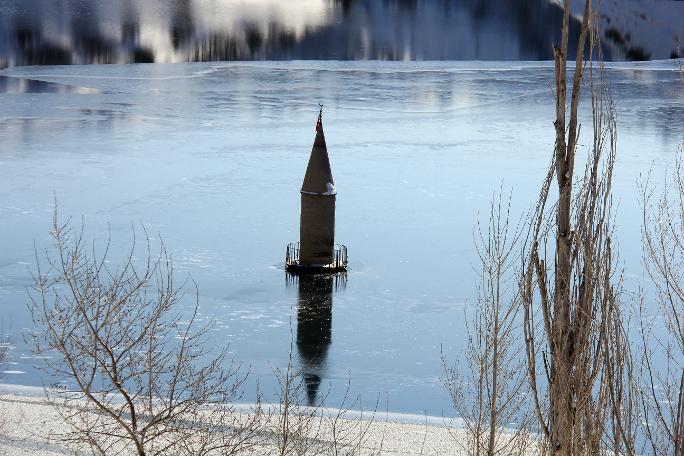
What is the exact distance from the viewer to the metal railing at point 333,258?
40.4 metres

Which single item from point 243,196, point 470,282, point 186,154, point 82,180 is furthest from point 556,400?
point 186,154

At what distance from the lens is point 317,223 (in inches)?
1571

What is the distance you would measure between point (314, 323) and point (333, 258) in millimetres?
6392

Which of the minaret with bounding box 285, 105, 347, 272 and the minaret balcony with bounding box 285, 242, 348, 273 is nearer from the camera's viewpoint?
the minaret with bounding box 285, 105, 347, 272

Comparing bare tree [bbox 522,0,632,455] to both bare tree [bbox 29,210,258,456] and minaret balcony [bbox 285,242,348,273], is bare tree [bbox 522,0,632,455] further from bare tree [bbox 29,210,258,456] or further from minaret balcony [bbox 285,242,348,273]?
minaret balcony [bbox 285,242,348,273]

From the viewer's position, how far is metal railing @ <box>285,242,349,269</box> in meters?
40.4

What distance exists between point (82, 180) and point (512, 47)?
5203 centimetres

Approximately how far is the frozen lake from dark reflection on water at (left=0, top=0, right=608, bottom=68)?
4.50 m

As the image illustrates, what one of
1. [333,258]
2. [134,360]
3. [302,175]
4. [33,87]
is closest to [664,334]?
[333,258]

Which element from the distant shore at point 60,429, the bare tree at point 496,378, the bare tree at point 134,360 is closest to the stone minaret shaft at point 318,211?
the bare tree at point 134,360

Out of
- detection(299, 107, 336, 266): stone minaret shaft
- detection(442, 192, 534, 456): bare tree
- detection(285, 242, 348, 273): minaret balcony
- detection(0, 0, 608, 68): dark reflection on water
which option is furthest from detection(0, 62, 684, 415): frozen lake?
detection(0, 0, 608, 68): dark reflection on water

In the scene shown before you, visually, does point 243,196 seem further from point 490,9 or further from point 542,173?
point 490,9

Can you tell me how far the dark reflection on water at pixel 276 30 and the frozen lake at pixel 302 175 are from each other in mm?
4498

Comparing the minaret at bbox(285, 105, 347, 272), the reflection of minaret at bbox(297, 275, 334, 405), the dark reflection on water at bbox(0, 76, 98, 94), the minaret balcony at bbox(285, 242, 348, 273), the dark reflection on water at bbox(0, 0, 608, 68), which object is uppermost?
the dark reflection on water at bbox(0, 0, 608, 68)
